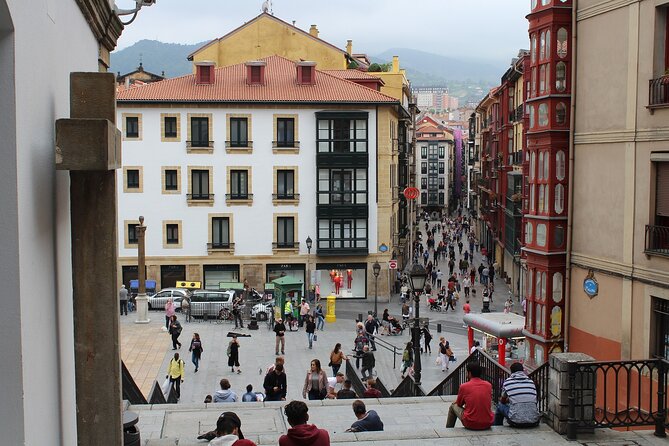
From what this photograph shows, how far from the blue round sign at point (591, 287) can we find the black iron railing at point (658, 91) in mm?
4402

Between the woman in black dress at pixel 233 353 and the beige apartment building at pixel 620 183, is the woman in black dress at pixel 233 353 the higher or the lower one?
the lower one

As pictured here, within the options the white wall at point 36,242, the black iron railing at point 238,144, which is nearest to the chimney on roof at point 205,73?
the black iron railing at point 238,144

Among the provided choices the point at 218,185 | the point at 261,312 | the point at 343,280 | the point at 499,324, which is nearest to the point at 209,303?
the point at 261,312

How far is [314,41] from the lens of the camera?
61.0m

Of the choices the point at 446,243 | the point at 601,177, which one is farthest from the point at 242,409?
the point at 446,243

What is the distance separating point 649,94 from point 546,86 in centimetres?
370

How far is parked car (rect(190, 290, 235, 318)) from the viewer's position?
1566 inches

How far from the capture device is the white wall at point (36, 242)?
4.24 m

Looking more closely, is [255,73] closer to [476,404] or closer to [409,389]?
[409,389]

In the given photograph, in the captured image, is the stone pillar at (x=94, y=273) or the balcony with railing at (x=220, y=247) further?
the balcony with railing at (x=220, y=247)

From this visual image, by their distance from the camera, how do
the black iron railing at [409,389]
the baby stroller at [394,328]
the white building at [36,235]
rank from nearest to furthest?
the white building at [36,235]
the black iron railing at [409,389]
the baby stroller at [394,328]

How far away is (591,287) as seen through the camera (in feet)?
63.7

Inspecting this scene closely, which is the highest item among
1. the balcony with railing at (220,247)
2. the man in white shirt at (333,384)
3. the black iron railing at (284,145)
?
the black iron railing at (284,145)

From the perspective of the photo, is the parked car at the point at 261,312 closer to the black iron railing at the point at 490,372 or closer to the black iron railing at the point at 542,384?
the black iron railing at the point at 490,372
